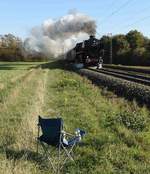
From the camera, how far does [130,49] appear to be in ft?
326

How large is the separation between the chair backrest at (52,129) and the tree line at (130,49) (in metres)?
77.0

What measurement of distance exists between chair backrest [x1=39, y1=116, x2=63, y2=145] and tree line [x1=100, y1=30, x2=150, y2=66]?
7702cm

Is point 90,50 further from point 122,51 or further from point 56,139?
point 56,139

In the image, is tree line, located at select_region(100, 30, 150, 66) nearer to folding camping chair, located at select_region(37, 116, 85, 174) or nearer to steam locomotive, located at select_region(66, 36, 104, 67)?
steam locomotive, located at select_region(66, 36, 104, 67)

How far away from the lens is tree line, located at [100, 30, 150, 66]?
89.3 metres

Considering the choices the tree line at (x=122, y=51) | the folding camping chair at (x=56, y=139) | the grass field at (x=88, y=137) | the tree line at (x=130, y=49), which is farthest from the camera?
the tree line at (x=130, y=49)

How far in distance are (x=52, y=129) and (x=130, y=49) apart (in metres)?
90.5

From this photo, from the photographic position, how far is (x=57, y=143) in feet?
32.3

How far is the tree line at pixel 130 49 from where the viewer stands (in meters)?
89.3

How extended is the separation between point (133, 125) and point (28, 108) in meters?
5.37

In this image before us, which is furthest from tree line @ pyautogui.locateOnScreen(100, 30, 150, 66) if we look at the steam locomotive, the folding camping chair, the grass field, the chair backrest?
the chair backrest

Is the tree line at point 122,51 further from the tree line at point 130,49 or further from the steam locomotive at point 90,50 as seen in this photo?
the steam locomotive at point 90,50

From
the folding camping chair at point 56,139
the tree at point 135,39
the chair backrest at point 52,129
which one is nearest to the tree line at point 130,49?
the tree at point 135,39

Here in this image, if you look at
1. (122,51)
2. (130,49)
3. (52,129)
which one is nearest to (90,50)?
(130,49)
